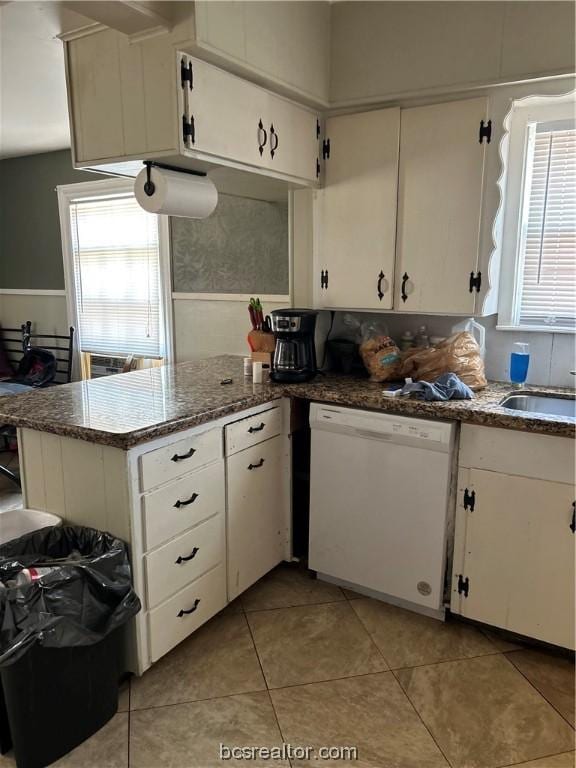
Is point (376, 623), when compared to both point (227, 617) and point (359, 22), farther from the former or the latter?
point (359, 22)

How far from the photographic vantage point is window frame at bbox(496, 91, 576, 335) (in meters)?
2.35

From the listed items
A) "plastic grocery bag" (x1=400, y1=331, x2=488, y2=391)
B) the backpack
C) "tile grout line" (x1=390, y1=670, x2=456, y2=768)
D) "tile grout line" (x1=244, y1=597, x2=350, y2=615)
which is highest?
"plastic grocery bag" (x1=400, y1=331, x2=488, y2=391)

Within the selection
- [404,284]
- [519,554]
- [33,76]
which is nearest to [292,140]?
[404,284]

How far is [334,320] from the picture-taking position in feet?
9.52

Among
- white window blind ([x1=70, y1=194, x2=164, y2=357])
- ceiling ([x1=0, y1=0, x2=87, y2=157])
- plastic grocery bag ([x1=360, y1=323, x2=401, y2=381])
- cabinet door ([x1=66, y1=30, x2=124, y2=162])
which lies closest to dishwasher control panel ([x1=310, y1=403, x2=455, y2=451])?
plastic grocery bag ([x1=360, y1=323, x2=401, y2=381])

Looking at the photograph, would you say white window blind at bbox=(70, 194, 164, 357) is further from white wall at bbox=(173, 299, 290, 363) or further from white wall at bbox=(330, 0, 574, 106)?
white wall at bbox=(330, 0, 574, 106)

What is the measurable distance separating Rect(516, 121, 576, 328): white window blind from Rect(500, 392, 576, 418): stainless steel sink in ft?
1.13

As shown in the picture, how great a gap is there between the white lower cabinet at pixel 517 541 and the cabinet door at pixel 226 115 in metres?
1.39

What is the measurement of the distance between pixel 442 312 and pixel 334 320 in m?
0.64

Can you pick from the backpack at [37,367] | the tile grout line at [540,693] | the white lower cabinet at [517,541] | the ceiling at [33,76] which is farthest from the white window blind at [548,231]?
the backpack at [37,367]

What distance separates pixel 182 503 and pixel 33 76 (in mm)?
2395

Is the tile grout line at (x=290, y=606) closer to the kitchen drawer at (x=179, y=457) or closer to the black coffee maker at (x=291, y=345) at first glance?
the kitchen drawer at (x=179, y=457)

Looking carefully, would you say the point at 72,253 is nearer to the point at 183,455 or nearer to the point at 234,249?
the point at 234,249

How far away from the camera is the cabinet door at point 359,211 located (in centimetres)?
245
